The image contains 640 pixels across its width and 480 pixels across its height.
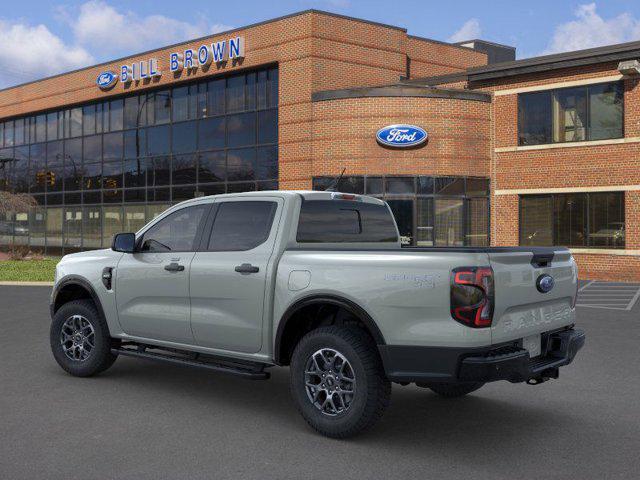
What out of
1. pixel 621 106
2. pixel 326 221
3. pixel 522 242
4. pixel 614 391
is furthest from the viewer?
pixel 522 242

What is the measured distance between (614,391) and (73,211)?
106ft

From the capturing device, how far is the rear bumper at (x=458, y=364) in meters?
4.69

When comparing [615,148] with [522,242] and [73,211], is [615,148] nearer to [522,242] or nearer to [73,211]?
[522,242]

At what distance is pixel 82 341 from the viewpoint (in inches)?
290

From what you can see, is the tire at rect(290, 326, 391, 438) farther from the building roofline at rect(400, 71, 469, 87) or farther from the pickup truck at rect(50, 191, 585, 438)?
the building roofline at rect(400, 71, 469, 87)

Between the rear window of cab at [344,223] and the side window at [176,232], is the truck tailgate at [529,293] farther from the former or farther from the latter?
the side window at [176,232]

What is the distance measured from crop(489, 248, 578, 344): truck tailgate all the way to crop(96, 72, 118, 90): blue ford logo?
29514mm

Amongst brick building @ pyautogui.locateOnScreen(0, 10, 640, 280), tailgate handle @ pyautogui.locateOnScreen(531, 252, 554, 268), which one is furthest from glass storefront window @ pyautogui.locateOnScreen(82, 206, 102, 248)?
tailgate handle @ pyautogui.locateOnScreen(531, 252, 554, 268)

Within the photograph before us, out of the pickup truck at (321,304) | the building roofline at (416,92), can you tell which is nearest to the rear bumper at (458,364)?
the pickup truck at (321,304)

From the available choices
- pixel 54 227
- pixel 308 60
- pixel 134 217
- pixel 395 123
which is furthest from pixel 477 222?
pixel 54 227

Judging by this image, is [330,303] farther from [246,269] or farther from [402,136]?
[402,136]

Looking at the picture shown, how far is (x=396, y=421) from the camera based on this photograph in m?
5.79

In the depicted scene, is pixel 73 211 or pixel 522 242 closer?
pixel 522 242

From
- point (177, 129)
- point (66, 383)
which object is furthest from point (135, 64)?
point (66, 383)
